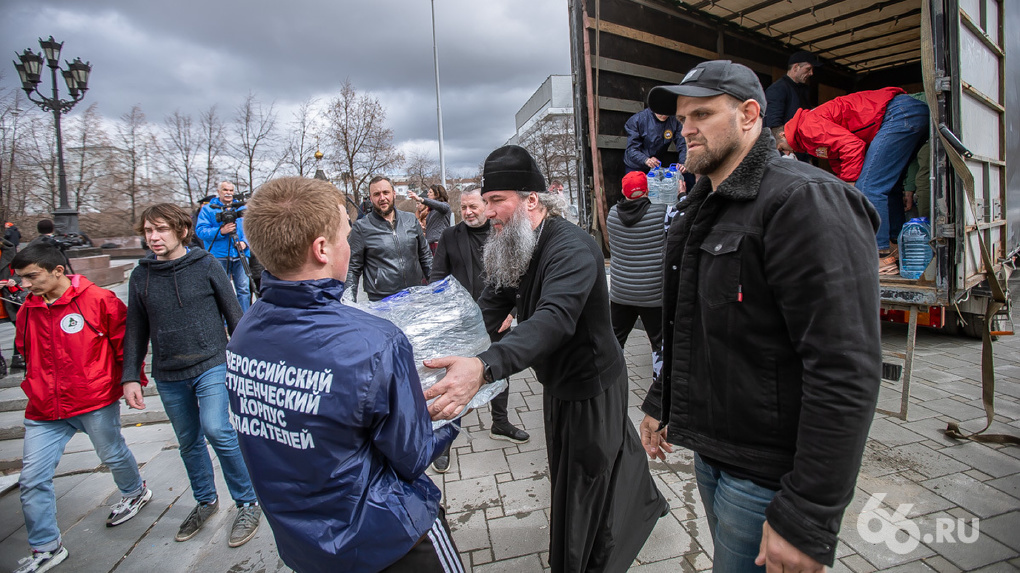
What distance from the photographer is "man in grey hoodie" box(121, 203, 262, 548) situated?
2846 millimetres

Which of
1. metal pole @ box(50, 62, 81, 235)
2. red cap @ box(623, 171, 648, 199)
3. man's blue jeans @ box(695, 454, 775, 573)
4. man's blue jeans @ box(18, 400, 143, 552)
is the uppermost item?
metal pole @ box(50, 62, 81, 235)

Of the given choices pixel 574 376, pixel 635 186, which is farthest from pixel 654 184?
pixel 574 376

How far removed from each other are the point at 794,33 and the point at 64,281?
961cm

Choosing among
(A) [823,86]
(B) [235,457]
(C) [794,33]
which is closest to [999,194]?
(C) [794,33]

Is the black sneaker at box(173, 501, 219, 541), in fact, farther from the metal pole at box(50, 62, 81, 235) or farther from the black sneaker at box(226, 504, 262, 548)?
the metal pole at box(50, 62, 81, 235)

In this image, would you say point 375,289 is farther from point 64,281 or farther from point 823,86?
point 823,86

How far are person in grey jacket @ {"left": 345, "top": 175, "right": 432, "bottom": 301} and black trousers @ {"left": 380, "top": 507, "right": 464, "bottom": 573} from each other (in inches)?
127

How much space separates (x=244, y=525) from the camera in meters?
2.94

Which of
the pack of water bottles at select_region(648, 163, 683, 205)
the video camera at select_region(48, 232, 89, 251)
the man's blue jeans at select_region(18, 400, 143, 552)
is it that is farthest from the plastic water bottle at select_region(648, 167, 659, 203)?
the video camera at select_region(48, 232, 89, 251)

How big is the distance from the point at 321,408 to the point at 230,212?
6348 mm

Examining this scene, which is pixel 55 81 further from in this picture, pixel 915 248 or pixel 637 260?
pixel 915 248

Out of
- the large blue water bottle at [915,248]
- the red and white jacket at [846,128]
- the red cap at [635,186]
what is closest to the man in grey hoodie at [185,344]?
the red cap at [635,186]

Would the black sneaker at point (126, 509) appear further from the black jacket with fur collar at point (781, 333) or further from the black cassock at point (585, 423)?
the black jacket with fur collar at point (781, 333)

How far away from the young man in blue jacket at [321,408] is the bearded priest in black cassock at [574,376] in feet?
2.37
